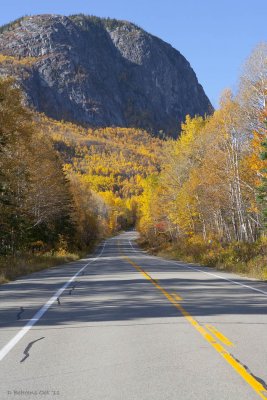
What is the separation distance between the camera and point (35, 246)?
43.4m

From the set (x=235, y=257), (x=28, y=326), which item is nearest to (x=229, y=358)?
(x=28, y=326)

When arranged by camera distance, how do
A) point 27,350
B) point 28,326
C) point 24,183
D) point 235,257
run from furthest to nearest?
1. point 24,183
2. point 235,257
3. point 28,326
4. point 27,350

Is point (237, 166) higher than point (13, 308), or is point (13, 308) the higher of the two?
point (237, 166)

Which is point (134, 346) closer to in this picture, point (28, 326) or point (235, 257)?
point (28, 326)

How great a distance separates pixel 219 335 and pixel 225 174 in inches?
945

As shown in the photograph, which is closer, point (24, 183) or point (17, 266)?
point (17, 266)

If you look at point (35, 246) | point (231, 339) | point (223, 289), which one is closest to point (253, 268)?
point (223, 289)

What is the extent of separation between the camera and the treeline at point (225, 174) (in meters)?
26.9

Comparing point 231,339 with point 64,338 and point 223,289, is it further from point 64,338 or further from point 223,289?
point 223,289

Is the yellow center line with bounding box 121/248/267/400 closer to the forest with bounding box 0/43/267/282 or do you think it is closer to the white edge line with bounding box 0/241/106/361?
the white edge line with bounding box 0/241/106/361

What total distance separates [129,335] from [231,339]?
1756 mm

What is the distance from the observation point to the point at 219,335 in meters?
8.90

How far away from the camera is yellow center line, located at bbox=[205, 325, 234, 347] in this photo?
8266 millimetres

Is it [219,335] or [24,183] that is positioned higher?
[24,183]
